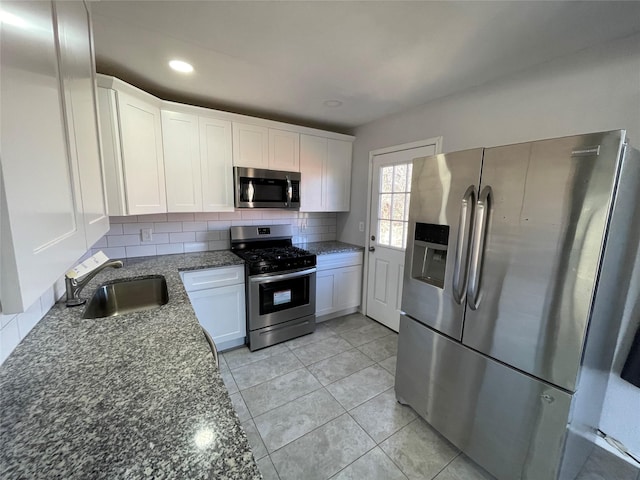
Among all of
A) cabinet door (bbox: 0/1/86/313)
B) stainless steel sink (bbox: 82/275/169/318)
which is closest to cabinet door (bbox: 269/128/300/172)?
stainless steel sink (bbox: 82/275/169/318)

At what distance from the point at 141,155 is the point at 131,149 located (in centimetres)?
8

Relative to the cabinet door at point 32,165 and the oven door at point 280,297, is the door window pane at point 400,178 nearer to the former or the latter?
the oven door at point 280,297

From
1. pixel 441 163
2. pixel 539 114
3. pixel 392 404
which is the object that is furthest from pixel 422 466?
pixel 539 114

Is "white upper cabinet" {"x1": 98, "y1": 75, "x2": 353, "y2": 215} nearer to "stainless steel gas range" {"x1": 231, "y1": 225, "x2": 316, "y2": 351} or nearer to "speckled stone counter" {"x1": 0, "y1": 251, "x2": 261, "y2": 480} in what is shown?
"stainless steel gas range" {"x1": 231, "y1": 225, "x2": 316, "y2": 351}

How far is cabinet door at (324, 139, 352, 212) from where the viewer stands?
321 centimetres

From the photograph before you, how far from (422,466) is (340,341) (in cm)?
134

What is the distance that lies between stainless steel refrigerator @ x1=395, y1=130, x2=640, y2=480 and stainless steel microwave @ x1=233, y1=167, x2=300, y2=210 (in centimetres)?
155

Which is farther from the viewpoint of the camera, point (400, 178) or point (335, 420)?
point (400, 178)

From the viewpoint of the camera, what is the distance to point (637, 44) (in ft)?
4.49

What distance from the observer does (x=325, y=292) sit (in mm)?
3082

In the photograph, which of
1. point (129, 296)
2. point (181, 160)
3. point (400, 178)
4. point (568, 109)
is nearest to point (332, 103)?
point (400, 178)

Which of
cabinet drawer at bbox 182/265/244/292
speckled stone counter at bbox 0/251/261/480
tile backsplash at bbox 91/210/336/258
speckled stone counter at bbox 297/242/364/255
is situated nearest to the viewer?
speckled stone counter at bbox 0/251/261/480

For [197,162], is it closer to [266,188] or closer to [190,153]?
[190,153]

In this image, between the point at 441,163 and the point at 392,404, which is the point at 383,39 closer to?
the point at 441,163
